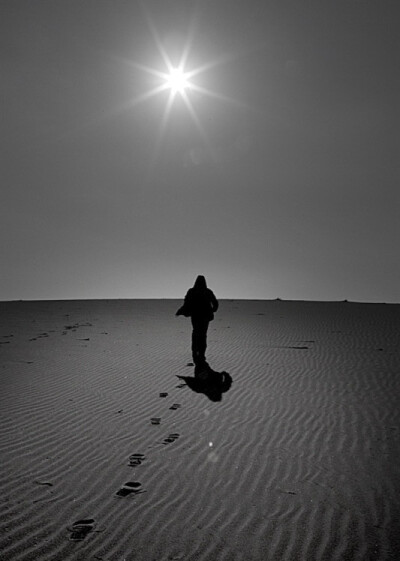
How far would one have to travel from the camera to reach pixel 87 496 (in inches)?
184

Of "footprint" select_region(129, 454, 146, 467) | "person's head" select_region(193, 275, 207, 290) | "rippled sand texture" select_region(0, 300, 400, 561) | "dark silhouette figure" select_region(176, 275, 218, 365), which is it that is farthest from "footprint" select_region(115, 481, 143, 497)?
"person's head" select_region(193, 275, 207, 290)

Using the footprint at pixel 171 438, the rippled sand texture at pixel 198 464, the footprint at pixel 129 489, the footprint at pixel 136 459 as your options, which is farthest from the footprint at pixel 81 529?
the footprint at pixel 171 438

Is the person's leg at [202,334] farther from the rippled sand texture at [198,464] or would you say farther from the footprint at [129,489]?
the footprint at [129,489]

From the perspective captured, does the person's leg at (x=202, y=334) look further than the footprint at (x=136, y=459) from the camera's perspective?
Yes

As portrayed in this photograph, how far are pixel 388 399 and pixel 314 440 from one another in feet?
11.4

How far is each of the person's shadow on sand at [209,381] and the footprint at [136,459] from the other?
327cm

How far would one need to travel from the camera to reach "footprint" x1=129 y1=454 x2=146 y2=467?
5570 mm

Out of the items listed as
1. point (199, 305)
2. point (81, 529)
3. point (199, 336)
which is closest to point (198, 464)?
point (81, 529)

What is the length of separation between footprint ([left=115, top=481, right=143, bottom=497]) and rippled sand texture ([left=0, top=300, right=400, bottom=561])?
0.07ft

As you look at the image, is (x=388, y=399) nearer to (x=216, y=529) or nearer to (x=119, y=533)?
(x=216, y=529)

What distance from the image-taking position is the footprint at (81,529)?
3908mm

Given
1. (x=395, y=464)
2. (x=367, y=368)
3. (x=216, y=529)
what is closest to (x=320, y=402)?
(x=395, y=464)

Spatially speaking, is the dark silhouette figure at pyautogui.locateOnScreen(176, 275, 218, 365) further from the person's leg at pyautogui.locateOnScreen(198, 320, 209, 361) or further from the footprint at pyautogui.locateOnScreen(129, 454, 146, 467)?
the footprint at pyautogui.locateOnScreen(129, 454, 146, 467)

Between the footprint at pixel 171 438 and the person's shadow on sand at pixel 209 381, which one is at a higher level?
the person's shadow on sand at pixel 209 381
